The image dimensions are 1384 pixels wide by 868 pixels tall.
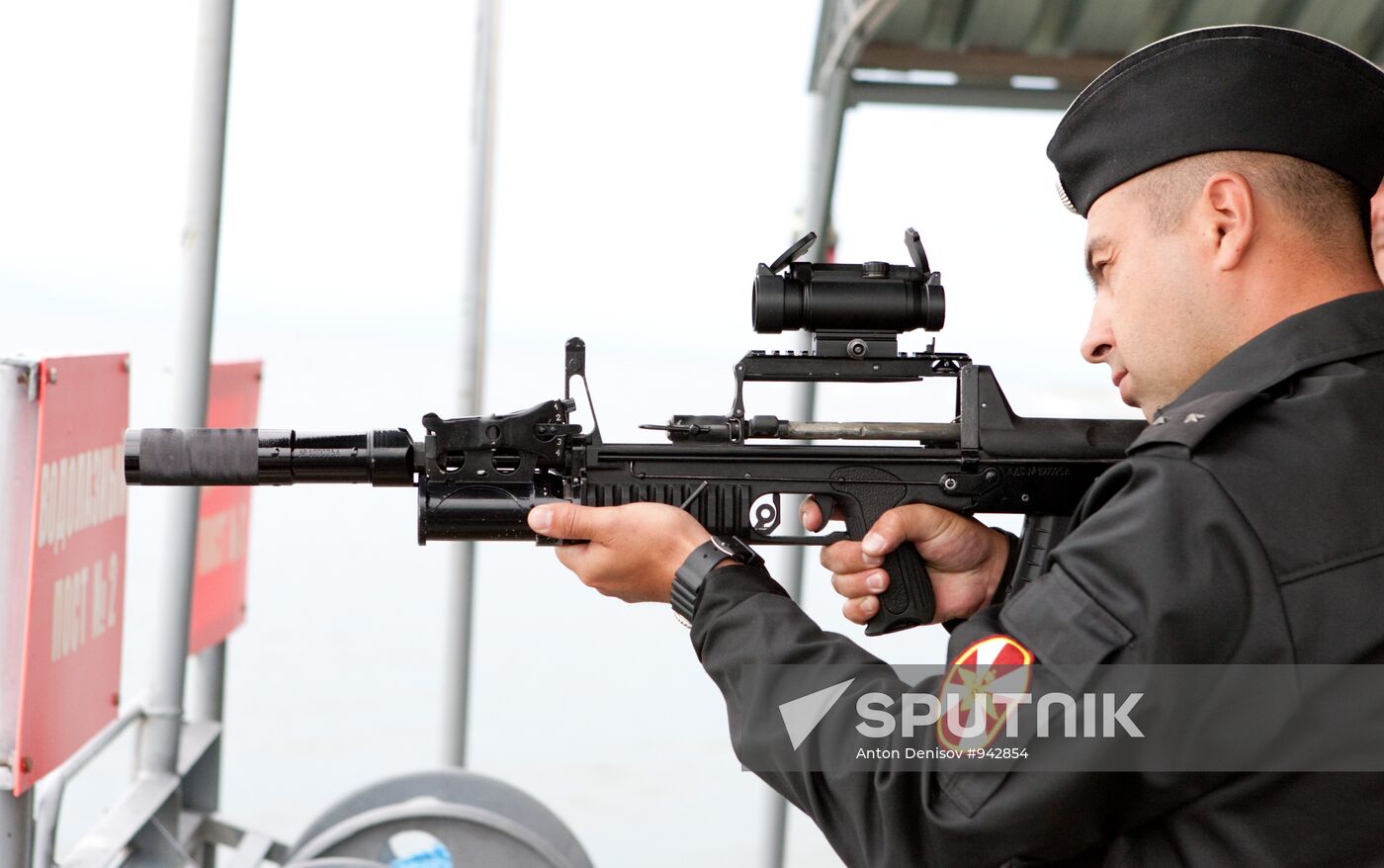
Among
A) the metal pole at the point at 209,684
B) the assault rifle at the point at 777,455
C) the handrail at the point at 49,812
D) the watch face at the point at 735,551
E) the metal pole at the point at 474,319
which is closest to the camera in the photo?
the watch face at the point at 735,551

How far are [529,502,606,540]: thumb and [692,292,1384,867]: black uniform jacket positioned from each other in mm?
528

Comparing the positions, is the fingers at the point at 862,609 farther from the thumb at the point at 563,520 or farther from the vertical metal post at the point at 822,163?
the vertical metal post at the point at 822,163

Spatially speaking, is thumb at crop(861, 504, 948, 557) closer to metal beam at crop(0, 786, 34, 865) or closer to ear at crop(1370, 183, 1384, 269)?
ear at crop(1370, 183, 1384, 269)

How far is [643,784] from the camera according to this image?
4691mm

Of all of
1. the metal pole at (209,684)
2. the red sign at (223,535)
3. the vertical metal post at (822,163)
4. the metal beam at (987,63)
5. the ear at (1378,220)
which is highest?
the metal beam at (987,63)

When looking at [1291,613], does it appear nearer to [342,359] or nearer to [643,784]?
[643,784]

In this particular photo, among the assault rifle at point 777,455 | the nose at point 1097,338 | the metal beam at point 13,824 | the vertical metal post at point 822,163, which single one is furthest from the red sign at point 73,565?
the vertical metal post at point 822,163

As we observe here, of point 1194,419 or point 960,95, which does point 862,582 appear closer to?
point 1194,419

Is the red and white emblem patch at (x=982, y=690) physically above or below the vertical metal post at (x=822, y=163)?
below

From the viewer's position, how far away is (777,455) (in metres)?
1.57

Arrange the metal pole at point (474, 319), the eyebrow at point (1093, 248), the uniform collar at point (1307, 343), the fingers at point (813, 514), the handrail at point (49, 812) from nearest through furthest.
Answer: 1. the uniform collar at point (1307, 343)
2. the eyebrow at point (1093, 248)
3. the fingers at point (813, 514)
4. the handrail at point (49, 812)
5. the metal pole at point (474, 319)

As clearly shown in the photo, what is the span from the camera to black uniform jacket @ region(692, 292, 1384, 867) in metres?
0.92

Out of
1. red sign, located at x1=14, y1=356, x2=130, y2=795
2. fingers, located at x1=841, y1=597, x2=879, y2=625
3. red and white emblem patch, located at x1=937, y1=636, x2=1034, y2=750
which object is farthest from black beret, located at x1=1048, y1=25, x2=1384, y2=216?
red sign, located at x1=14, y1=356, x2=130, y2=795

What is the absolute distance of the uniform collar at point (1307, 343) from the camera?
1.04 meters
